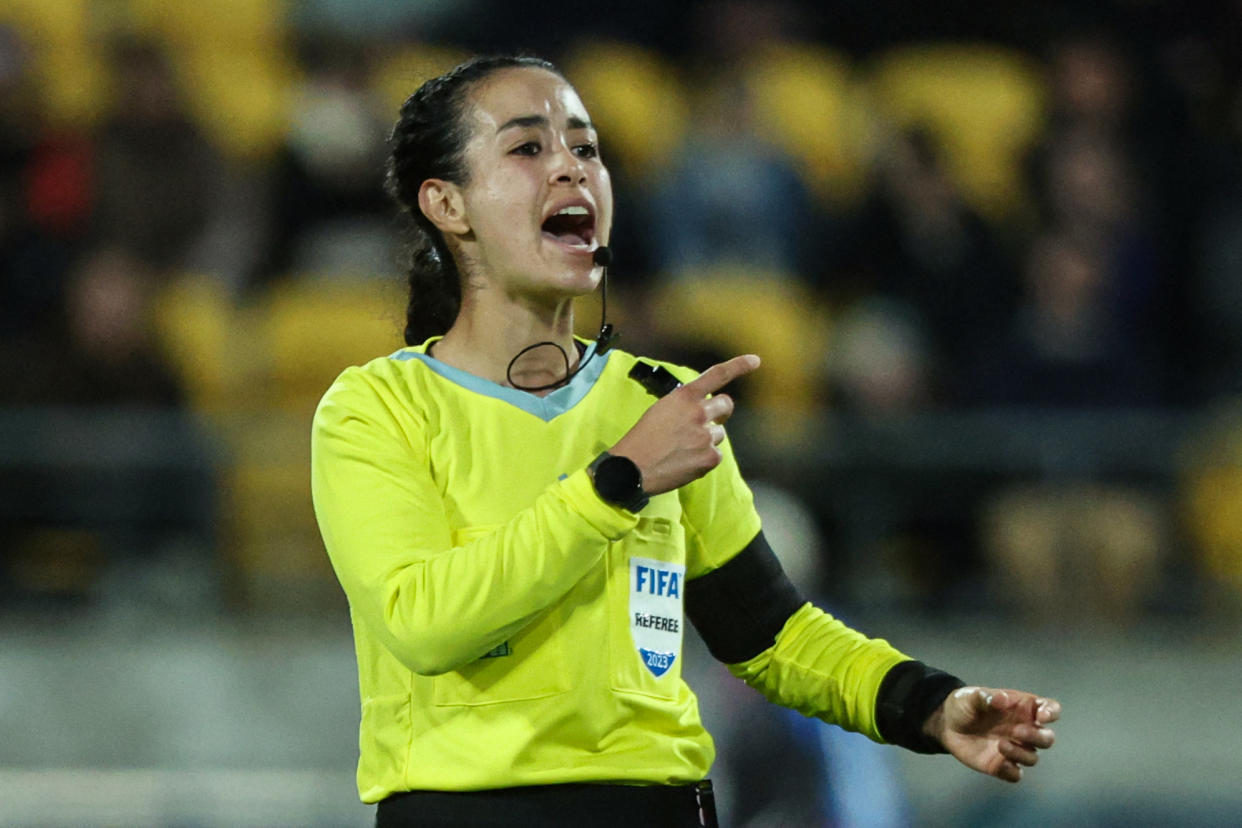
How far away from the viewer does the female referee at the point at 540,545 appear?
81.6 inches

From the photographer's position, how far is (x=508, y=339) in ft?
8.00

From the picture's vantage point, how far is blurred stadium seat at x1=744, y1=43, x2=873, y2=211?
699 centimetres

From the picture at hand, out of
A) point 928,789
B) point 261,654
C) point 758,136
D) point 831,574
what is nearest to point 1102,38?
point 758,136

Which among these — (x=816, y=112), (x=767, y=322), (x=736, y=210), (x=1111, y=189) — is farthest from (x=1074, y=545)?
(x=816, y=112)

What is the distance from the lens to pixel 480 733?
2131 millimetres

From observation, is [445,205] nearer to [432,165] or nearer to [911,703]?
[432,165]

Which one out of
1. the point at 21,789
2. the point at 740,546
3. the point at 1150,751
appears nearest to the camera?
the point at 740,546

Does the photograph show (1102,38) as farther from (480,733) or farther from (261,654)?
(480,733)

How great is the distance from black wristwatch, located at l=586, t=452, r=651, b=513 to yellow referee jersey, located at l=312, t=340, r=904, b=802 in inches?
0.5

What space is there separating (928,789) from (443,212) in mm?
3030

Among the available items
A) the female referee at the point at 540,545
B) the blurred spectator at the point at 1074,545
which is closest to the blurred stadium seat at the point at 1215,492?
the blurred spectator at the point at 1074,545

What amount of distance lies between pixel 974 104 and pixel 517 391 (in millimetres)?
5524

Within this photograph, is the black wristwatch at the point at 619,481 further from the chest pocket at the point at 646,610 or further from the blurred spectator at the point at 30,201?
the blurred spectator at the point at 30,201

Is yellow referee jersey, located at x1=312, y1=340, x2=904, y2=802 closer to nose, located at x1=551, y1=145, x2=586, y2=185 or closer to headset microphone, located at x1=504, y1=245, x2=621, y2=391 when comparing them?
headset microphone, located at x1=504, y1=245, x2=621, y2=391
